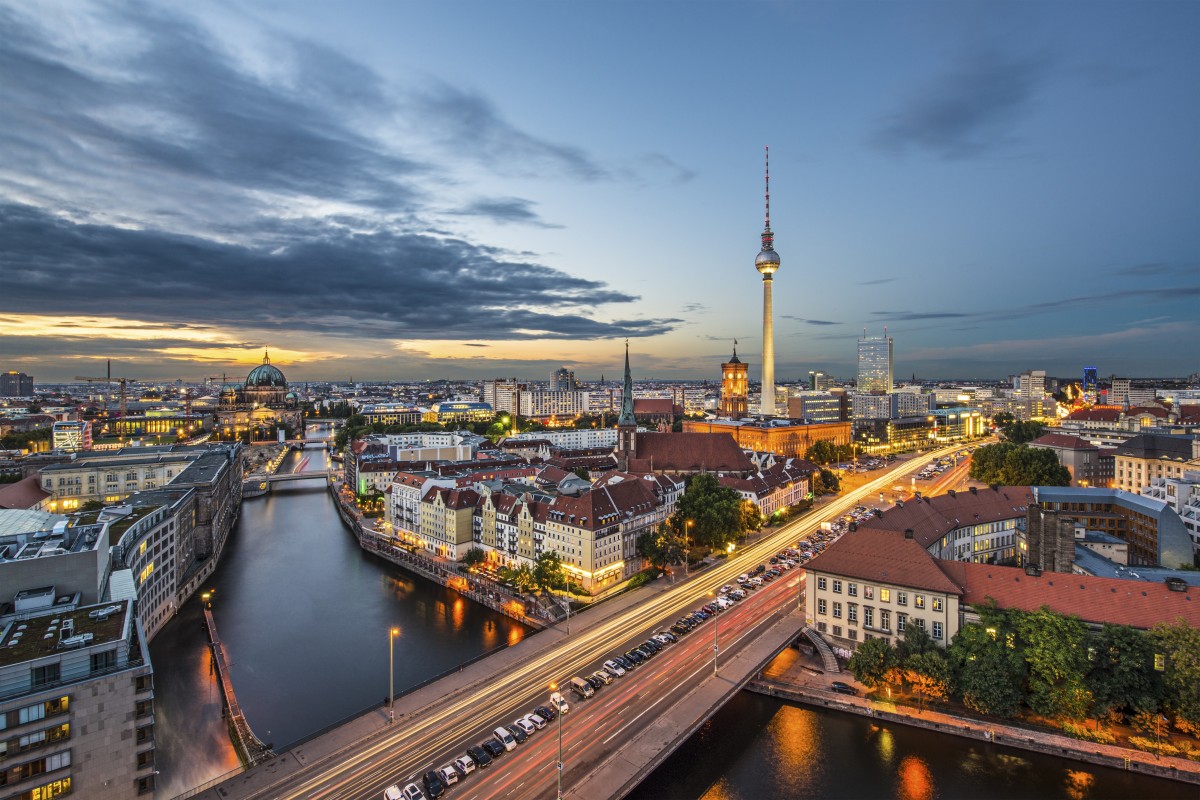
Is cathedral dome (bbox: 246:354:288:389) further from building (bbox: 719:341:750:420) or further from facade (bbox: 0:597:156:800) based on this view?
facade (bbox: 0:597:156:800)

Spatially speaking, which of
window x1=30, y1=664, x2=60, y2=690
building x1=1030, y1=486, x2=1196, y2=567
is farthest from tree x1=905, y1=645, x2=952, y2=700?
window x1=30, y1=664, x2=60, y2=690

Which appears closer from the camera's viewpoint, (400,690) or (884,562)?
(400,690)

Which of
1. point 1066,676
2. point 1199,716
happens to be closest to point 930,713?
point 1066,676

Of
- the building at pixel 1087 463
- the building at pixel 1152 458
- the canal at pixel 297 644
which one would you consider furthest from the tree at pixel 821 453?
the canal at pixel 297 644

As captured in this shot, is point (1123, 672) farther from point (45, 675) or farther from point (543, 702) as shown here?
point (45, 675)

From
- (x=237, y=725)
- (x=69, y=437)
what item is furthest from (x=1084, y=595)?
(x=69, y=437)

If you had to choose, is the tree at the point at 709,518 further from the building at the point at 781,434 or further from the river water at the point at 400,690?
the building at the point at 781,434

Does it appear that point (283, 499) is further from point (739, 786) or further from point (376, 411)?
point (376, 411)

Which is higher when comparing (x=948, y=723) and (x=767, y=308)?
(x=767, y=308)
